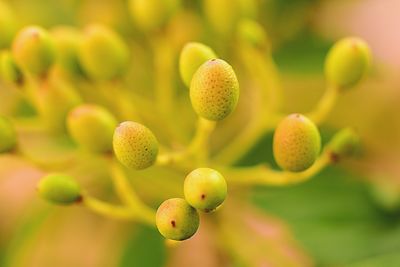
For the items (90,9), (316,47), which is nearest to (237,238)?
(316,47)

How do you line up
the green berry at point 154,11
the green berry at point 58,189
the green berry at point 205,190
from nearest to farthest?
the green berry at point 205,190 < the green berry at point 58,189 < the green berry at point 154,11

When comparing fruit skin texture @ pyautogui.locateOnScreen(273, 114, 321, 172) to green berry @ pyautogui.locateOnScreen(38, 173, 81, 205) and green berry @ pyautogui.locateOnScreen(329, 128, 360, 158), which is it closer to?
green berry @ pyautogui.locateOnScreen(329, 128, 360, 158)

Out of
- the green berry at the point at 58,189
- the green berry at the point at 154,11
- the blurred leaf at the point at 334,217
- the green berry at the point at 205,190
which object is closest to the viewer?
the green berry at the point at 205,190

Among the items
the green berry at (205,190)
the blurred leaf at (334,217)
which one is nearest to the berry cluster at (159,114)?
the green berry at (205,190)

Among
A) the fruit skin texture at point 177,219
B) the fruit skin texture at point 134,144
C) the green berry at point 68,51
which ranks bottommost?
the fruit skin texture at point 177,219

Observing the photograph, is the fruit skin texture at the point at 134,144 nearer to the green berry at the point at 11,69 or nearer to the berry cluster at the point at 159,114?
the berry cluster at the point at 159,114

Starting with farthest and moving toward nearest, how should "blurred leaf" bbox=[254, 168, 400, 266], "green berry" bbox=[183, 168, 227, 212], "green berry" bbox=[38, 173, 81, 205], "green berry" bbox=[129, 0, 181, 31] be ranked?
1. "blurred leaf" bbox=[254, 168, 400, 266]
2. "green berry" bbox=[129, 0, 181, 31]
3. "green berry" bbox=[38, 173, 81, 205]
4. "green berry" bbox=[183, 168, 227, 212]

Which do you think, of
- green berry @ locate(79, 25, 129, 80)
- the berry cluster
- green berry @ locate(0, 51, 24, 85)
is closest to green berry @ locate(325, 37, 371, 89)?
the berry cluster
